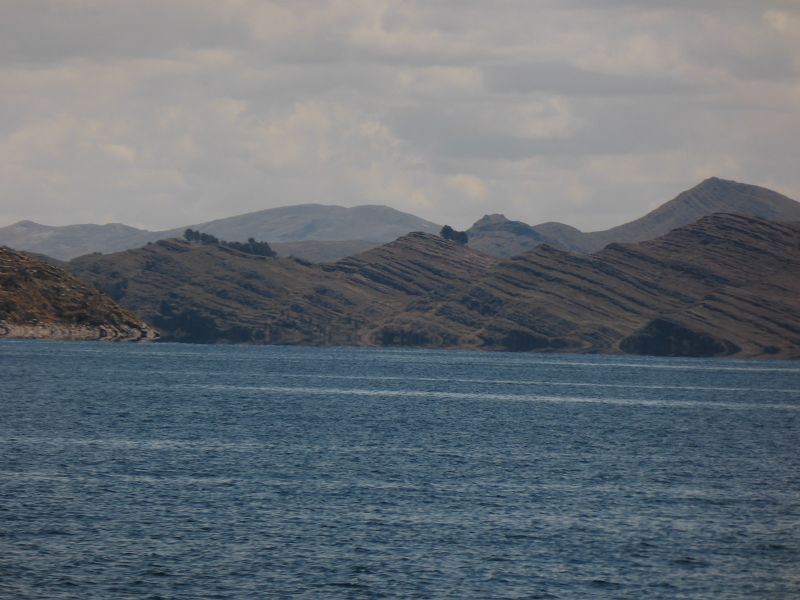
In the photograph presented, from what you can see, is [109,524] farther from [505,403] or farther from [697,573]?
[505,403]

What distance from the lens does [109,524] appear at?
60.4m

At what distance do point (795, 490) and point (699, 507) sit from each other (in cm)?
1180

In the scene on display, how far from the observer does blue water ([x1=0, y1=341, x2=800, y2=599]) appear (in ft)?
168

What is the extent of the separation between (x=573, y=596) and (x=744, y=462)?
5042 cm

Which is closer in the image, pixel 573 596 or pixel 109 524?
pixel 573 596

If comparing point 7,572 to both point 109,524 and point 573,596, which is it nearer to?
point 109,524

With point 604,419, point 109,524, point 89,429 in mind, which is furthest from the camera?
point 604,419

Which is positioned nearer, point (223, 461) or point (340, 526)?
point (340, 526)

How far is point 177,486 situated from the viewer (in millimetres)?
73375

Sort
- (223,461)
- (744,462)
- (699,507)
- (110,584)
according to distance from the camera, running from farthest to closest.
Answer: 1. (744,462)
2. (223,461)
3. (699,507)
4. (110,584)

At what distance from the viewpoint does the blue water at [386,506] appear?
51.2 m

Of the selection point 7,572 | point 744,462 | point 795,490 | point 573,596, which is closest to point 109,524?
point 7,572

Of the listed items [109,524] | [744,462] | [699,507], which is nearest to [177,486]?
[109,524]

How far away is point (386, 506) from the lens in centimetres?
6844
